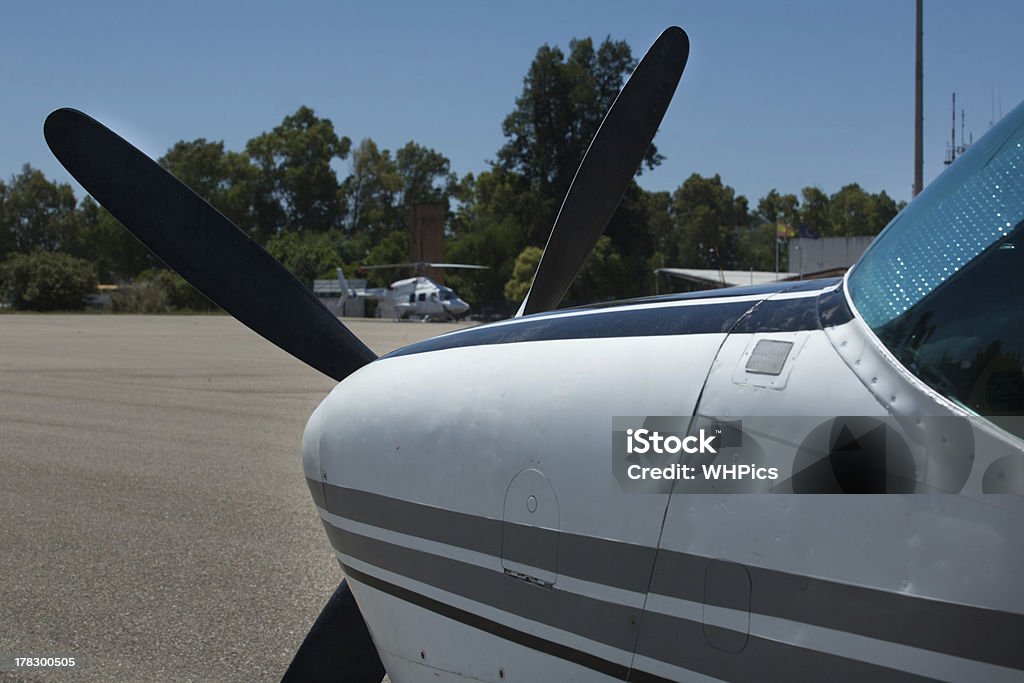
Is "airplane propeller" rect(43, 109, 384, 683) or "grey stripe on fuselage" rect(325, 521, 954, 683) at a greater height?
"airplane propeller" rect(43, 109, 384, 683)

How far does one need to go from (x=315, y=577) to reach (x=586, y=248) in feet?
7.84

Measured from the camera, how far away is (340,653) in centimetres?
268

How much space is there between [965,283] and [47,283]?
87.3 m

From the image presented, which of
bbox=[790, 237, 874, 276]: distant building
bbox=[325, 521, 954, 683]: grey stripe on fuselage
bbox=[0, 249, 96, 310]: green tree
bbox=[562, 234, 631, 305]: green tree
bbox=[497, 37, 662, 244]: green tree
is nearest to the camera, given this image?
bbox=[325, 521, 954, 683]: grey stripe on fuselage

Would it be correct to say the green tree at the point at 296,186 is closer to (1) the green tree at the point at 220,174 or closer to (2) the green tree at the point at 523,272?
(1) the green tree at the point at 220,174

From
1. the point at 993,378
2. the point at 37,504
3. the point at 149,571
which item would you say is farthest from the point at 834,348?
the point at 37,504

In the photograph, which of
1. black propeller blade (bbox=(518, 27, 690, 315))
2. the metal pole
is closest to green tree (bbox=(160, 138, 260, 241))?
the metal pole

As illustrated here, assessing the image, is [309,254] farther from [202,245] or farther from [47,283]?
[202,245]

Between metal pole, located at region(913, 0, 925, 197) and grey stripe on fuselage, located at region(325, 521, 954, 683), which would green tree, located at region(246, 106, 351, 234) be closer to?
metal pole, located at region(913, 0, 925, 197)

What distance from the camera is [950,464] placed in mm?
1279

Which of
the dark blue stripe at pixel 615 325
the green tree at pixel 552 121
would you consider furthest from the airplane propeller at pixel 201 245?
the green tree at pixel 552 121

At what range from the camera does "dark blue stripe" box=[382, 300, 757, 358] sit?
5.64ft

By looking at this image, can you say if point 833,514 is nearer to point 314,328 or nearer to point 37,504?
point 314,328

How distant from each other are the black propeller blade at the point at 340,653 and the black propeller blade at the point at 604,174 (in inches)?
57.3
